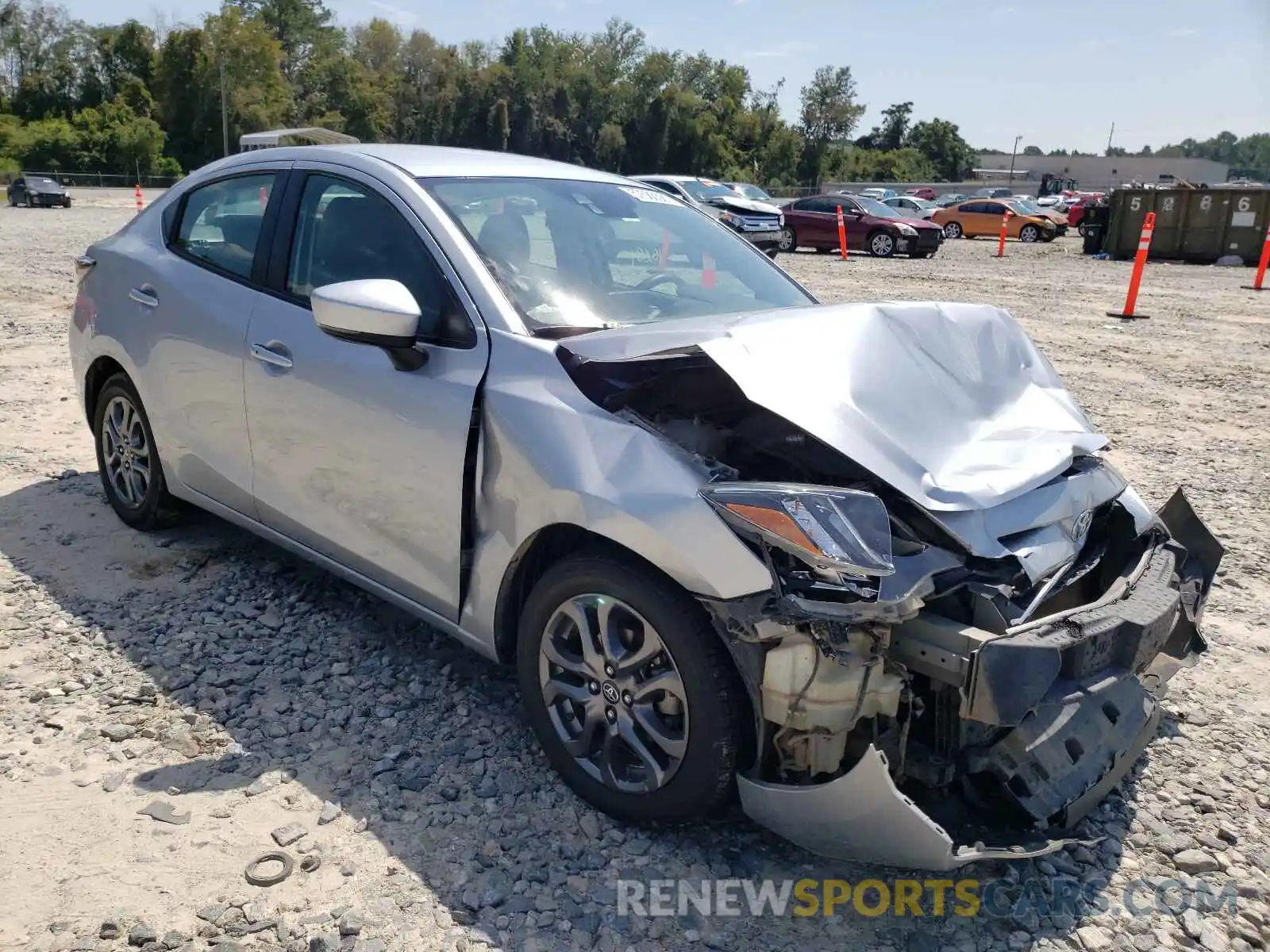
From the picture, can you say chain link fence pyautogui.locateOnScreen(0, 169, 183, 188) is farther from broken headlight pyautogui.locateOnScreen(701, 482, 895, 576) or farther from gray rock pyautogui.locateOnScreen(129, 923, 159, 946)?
broken headlight pyautogui.locateOnScreen(701, 482, 895, 576)

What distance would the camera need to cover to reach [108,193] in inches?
2084


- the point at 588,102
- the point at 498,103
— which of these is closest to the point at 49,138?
the point at 498,103

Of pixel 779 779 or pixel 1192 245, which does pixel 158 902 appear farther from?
pixel 1192 245

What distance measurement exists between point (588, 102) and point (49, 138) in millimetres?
49195

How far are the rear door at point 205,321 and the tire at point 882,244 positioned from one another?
21319mm

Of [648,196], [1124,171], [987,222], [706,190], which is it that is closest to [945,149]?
[1124,171]

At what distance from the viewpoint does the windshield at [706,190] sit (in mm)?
22562

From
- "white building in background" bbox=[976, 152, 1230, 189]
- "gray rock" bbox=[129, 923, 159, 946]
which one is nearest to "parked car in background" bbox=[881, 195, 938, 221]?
"gray rock" bbox=[129, 923, 159, 946]

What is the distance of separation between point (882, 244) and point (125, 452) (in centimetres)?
2155

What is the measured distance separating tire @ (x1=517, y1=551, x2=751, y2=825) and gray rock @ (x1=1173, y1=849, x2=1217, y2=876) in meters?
1.29

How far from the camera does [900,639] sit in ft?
7.66

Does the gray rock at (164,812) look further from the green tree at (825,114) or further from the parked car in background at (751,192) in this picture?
the green tree at (825,114)

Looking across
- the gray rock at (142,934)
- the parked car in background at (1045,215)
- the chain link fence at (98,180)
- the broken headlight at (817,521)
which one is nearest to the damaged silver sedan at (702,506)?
the broken headlight at (817,521)

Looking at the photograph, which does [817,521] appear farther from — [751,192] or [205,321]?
[751,192]
